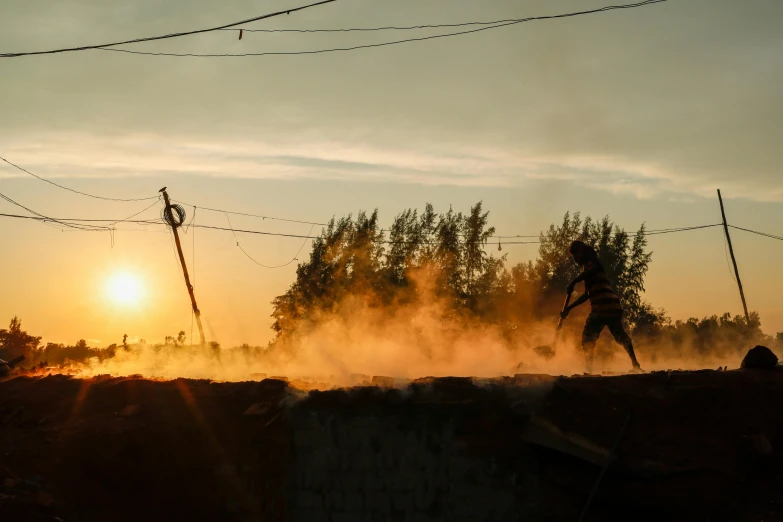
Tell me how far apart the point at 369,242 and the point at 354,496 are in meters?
31.4

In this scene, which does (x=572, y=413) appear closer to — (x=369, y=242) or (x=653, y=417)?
(x=653, y=417)

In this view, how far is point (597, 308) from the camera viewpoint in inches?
401

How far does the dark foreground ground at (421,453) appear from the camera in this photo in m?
7.40

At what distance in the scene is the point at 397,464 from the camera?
8.14 m

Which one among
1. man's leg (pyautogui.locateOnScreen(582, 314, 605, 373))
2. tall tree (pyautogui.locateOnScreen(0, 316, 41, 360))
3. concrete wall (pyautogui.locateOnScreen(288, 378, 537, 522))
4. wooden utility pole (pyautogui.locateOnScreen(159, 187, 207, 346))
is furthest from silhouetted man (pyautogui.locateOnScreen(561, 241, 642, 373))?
tall tree (pyautogui.locateOnScreen(0, 316, 41, 360))

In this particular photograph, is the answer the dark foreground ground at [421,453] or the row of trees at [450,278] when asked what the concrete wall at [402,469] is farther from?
the row of trees at [450,278]

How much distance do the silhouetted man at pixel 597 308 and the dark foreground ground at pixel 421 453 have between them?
5.50 ft

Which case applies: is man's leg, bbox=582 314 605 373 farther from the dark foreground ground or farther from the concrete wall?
the concrete wall

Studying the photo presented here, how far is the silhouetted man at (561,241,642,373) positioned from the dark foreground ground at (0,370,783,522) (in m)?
1.67

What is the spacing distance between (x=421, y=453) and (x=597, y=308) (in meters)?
3.70

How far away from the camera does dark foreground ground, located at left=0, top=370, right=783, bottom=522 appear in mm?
7398

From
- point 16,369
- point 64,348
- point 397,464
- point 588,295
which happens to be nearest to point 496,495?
point 397,464

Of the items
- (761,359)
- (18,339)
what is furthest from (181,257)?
(761,359)

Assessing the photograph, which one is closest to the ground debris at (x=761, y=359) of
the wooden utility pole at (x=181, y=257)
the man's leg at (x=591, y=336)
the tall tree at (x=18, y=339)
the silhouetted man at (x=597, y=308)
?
the silhouetted man at (x=597, y=308)
